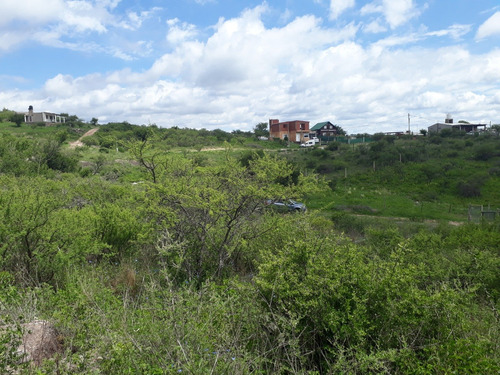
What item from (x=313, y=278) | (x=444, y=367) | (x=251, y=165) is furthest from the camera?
(x=251, y=165)

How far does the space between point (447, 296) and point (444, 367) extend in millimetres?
619

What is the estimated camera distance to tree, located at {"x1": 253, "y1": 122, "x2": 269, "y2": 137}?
68.2m

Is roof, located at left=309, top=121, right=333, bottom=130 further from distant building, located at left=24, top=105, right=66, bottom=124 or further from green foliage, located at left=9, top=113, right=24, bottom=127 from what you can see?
distant building, located at left=24, top=105, right=66, bottom=124

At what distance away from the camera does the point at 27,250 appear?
19.7 feet

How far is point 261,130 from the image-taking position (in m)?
72.1

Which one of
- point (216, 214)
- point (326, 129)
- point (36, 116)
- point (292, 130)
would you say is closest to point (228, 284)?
point (216, 214)

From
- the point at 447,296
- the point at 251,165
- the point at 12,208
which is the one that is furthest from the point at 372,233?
the point at 12,208

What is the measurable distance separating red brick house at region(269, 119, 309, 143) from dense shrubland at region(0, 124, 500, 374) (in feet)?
167

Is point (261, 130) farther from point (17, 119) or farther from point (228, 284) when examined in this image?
point (228, 284)

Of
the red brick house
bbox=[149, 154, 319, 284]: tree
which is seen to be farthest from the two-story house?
bbox=[149, 154, 319, 284]: tree

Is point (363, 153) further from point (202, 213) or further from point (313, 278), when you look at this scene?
point (313, 278)

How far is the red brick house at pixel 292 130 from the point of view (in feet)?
205

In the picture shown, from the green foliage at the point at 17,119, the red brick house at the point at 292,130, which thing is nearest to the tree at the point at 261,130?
the red brick house at the point at 292,130

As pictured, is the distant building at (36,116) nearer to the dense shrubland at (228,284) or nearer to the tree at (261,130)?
the tree at (261,130)
